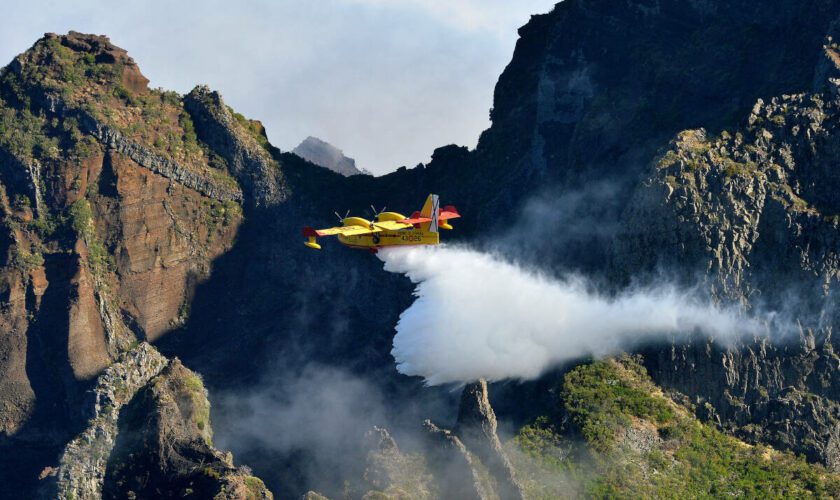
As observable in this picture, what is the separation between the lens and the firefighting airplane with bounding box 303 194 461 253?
15238cm

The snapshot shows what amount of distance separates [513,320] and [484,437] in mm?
22012

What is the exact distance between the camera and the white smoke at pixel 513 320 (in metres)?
145

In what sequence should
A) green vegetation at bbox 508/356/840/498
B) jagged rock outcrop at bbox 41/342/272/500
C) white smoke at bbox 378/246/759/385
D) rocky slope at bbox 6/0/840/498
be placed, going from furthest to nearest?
1. white smoke at bbox 378/246/759/385
2. jagged rock outcrop at bbox 41/342/272/500
3. rocky slope at bbox 6/0/840/498
4. green vegetation at bbox 508/356/840/498

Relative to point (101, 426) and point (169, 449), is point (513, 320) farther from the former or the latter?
point (101, 426)

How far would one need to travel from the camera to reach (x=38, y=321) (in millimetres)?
169250

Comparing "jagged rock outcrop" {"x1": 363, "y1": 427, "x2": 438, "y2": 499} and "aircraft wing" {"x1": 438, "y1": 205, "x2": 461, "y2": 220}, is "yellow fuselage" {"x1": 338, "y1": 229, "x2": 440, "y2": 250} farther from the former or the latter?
"jagged rock outcrop" {"x1": 363, "y1": 427, "x2": 438, "y2": 499}

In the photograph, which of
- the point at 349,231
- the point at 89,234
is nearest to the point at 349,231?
the point at 349,231

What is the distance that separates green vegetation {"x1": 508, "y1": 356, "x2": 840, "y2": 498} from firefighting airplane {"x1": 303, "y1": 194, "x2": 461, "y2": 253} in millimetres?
18419

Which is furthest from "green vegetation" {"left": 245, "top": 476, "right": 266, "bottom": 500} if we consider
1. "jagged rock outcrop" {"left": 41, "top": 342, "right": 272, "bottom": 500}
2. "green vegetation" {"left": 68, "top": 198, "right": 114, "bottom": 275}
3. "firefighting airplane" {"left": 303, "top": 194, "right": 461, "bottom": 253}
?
"green vegetation" {"left": 68, "top": 198, "right": 114, "bottom": 275}

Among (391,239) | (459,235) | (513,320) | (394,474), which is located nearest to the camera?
(394,474)

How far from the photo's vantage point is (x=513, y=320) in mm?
152750

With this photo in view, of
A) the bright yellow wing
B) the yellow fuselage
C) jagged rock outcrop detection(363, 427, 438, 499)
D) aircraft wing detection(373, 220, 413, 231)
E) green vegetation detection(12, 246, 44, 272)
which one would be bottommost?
jagged rock outcrop detection(363, 427, 438, 499)

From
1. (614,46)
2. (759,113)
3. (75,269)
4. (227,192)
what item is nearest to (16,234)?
(75,269)

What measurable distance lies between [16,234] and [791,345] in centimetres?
7128
